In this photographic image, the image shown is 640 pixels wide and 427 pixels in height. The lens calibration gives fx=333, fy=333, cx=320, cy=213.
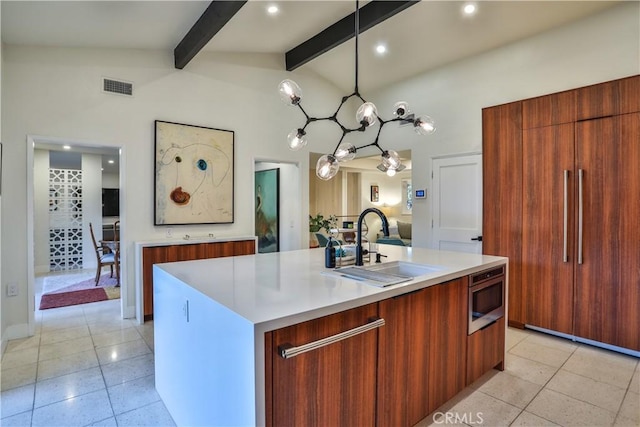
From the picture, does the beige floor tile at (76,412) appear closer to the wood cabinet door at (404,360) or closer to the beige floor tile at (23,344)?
the beige floor tile at (23,344)

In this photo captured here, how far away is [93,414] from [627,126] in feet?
15.3

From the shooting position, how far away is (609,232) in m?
3.01

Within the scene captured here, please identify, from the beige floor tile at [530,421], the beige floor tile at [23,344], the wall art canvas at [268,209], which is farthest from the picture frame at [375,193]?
the beige floor tile at [23,344]

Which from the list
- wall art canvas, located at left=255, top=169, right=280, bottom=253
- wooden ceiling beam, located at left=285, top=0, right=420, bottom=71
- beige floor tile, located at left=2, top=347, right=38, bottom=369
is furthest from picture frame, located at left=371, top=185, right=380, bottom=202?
beige floor tile, located at left=2, top=347, right=38, bottom=369

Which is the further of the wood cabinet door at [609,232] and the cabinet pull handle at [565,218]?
the cabinet pull handle at [565,218]

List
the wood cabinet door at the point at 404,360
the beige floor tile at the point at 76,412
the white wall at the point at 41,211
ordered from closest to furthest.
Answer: the wood cabinet door at the point at 404,360, the beige floor tile at the point at 76,412, the white wall at the point at 41,211

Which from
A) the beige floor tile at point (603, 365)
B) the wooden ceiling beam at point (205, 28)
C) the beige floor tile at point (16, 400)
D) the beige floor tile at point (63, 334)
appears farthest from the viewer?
the beige floor tile at point (63, 334)

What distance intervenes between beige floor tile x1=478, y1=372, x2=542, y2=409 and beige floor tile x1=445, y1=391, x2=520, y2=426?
0.07 m

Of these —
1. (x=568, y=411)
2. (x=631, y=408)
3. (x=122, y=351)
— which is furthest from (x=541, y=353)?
(x=122, y=351)

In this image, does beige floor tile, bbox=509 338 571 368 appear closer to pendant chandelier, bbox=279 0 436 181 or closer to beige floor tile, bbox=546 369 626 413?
beige floor tile, bbox=546 369 626 413

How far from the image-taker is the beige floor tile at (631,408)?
2125mm

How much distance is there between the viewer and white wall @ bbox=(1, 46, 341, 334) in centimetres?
335

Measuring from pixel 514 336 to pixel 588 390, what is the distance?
0.99 metres

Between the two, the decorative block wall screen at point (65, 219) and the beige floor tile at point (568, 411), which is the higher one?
the decorative block wall screen at point (65, 219)
